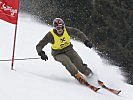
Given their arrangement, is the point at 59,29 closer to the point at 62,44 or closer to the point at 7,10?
the point at 62,44

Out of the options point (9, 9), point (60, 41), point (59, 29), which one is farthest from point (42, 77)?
point (9, 9)

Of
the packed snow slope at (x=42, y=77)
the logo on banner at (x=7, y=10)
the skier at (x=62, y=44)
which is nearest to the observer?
the packed snow slope at (x=42, y=77)

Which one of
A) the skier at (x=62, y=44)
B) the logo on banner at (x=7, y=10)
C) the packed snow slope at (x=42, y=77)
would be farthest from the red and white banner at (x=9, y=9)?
the packed snow slope at (x=42, y=77)

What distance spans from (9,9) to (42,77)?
1398 millimetres

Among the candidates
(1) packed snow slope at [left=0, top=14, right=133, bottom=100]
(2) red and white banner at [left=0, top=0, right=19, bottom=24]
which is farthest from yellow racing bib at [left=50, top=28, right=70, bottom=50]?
(2) red and white banner at [left=0, top=0, right=19, bottom=24]

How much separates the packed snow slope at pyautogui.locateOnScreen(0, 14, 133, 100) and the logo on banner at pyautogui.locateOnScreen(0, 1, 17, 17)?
1011 millimetres

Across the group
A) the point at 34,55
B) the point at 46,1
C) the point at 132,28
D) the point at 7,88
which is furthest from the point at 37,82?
the point at 46,1

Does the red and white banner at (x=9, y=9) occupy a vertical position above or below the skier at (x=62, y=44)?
above

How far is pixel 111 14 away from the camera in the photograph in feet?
53.1

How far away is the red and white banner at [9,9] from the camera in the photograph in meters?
6.98

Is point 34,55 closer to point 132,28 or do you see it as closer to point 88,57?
point 88,57

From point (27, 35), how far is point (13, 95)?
767 centimetres

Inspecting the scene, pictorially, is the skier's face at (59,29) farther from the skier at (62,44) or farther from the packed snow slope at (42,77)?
the packed snow slope at (42,77)

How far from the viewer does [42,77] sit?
7066 millimetres
